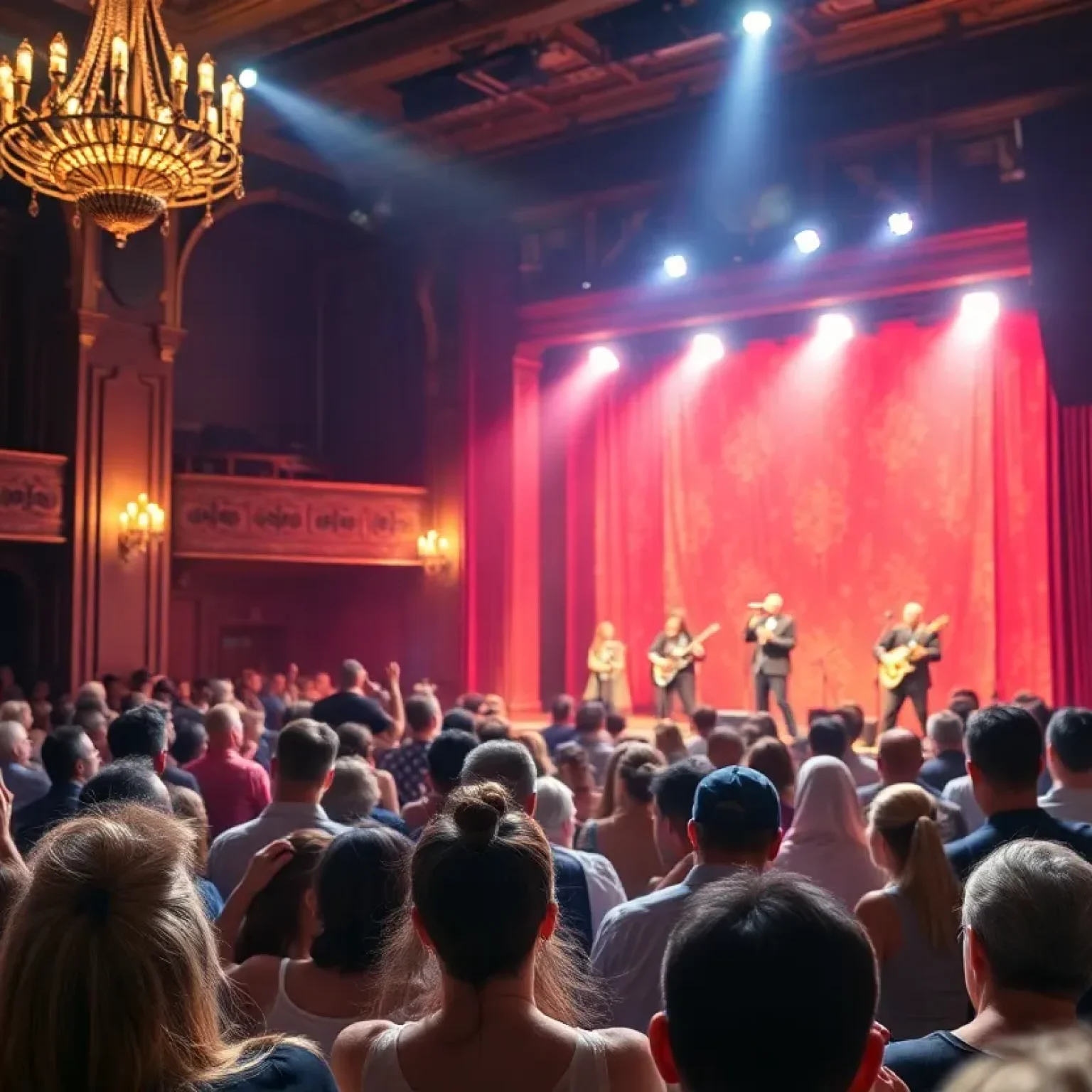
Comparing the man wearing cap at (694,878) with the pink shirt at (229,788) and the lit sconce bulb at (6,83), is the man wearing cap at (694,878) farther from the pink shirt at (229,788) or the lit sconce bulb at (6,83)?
the lit sconce bulb at (6,83)

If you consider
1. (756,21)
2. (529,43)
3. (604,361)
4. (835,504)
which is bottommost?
(835,504)

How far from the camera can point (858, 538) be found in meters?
15.8

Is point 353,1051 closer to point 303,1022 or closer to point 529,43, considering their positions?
point 303,1022

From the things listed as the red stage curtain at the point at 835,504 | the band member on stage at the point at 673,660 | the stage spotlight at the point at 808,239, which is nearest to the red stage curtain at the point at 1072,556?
the red stage curtain at the point at 835,504

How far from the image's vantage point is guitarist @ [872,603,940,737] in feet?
42.1

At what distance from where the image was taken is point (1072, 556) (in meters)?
13.0

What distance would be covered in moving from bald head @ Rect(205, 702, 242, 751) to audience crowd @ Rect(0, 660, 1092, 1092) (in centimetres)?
73

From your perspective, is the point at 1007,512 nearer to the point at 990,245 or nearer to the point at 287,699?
the point at 990,245

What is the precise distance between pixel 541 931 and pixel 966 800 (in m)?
3.72

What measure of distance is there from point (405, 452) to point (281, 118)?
4.51 metres

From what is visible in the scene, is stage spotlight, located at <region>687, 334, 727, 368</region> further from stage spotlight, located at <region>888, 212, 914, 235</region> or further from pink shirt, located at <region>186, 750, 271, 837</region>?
pink shirt, located at <region>186, 750, 271, 837</region>

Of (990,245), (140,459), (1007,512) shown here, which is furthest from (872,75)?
(140,459)

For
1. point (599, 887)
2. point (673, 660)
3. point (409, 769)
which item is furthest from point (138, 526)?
point (599, 887)

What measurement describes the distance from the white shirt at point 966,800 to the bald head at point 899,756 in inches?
13.4
